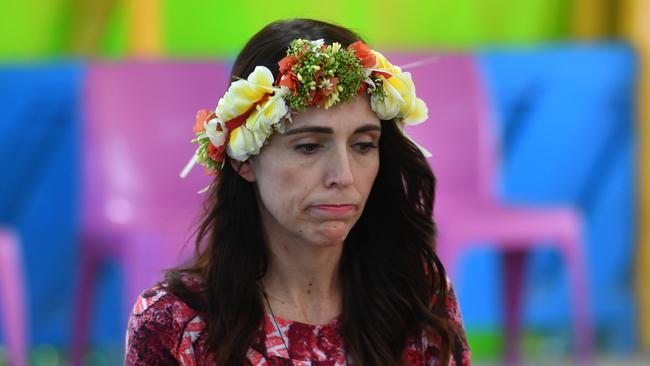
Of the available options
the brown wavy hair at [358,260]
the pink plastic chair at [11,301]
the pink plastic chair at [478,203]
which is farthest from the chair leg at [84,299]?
the brown wavy hair at [358,260]

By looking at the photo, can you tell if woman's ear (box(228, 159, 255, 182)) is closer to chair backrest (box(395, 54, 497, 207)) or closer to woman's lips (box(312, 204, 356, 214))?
woman's lips (box(312, 204, 356, 214))

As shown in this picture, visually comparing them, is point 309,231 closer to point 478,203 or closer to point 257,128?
point 257,128

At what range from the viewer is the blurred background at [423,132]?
509cm

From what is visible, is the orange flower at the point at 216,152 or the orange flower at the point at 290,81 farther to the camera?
the orange flower at the point at 216,152

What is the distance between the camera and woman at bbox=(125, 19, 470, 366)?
214cm

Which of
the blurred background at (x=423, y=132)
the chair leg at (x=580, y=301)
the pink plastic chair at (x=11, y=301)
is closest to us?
the pink plastic chair at (x=11, y=301)

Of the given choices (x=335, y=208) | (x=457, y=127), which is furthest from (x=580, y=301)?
(x=335, y=208)

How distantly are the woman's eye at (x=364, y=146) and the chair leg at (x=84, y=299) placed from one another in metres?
2.75

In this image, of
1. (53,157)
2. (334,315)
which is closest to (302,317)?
(334,315)

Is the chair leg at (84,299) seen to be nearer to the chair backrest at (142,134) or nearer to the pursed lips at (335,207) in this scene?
→ the chair backrest at (142,134)

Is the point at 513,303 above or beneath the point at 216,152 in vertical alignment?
above

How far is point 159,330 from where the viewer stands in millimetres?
2137

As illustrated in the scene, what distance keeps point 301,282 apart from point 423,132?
2.99 meters

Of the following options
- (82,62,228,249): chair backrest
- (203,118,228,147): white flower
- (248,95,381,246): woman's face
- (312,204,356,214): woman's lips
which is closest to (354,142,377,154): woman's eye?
(248,95,381,246): woman's face
